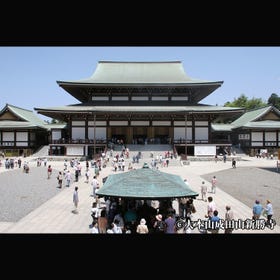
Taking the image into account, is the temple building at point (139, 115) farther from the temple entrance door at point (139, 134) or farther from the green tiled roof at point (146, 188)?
the green tiled roof at point (146, 188)

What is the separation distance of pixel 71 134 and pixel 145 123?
10.8 meters

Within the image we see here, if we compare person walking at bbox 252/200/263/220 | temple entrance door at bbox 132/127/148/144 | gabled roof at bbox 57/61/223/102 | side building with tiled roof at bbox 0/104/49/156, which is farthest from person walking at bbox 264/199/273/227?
side building with tiled roof at bbox 0/104/49/156

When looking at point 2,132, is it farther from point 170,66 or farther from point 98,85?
A: point 170,66

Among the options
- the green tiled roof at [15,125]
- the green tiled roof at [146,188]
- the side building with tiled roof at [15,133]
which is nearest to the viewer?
the green tiled roof at [146,188]

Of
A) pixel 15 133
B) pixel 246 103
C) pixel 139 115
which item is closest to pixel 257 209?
pixel 139 115

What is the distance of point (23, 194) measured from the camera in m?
16.2

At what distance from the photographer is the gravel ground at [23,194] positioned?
40.0 ft

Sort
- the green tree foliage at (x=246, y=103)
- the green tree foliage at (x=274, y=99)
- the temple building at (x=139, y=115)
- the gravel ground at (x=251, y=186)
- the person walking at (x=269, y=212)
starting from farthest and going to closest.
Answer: the green tree foliage at (x=274, y=99)
the green tree foliage at (x=246, y=103)
the temple building at (x=139, y=115)
the gravel ground at (x=251, y=186)
the person walking at (x=269, y=212)

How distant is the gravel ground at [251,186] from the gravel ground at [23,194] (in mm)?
11062

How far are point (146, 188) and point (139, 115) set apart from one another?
99.7 feet

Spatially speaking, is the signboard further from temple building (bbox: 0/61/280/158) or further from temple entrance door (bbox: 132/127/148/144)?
temple entrance door (bbox: 132/127/148/144)

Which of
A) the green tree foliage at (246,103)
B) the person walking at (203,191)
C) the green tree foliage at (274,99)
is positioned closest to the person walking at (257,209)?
the person walking at (203,191)

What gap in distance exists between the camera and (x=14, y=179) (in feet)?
71.5
